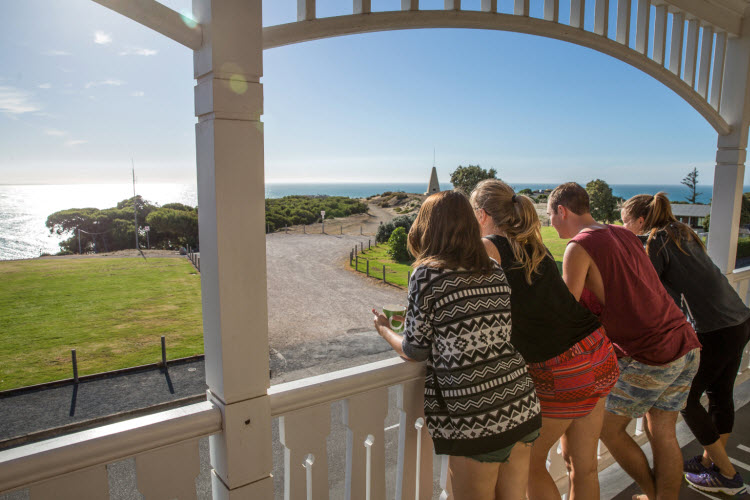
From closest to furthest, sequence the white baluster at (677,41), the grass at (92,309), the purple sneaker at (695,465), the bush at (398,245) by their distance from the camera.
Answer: the purple sneaker at (695,465) < the white baluster at (677,41) < the bush at (398,245) < the grass at (92,309)

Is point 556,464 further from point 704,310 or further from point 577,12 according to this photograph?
point 577,12

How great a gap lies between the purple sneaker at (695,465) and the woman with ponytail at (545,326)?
973mm

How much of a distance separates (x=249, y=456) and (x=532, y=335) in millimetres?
732

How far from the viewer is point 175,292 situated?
2850 centimetres

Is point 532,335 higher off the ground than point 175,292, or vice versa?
point 532,335

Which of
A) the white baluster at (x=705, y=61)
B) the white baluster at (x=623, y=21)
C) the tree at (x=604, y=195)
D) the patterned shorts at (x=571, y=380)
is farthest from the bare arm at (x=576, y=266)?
the tree at (x=604, y=195)

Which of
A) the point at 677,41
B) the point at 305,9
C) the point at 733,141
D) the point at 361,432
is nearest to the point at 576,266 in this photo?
the point at 361,432

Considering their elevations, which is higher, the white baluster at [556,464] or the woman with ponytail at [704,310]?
the woman with ponytail at [704,310]

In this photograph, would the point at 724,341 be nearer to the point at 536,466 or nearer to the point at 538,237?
the point at 536,466

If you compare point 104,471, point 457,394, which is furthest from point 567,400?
point 104,471

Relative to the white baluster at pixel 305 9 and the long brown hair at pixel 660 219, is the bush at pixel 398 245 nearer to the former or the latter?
the long brown hair at pixel 660 219

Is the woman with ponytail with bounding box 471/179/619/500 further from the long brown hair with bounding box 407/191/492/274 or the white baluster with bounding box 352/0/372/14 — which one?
the white baluster with bounding box 352/0/372/14

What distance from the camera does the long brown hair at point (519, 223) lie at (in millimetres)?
1107

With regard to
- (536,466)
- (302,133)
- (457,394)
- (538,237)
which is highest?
(302,133)
